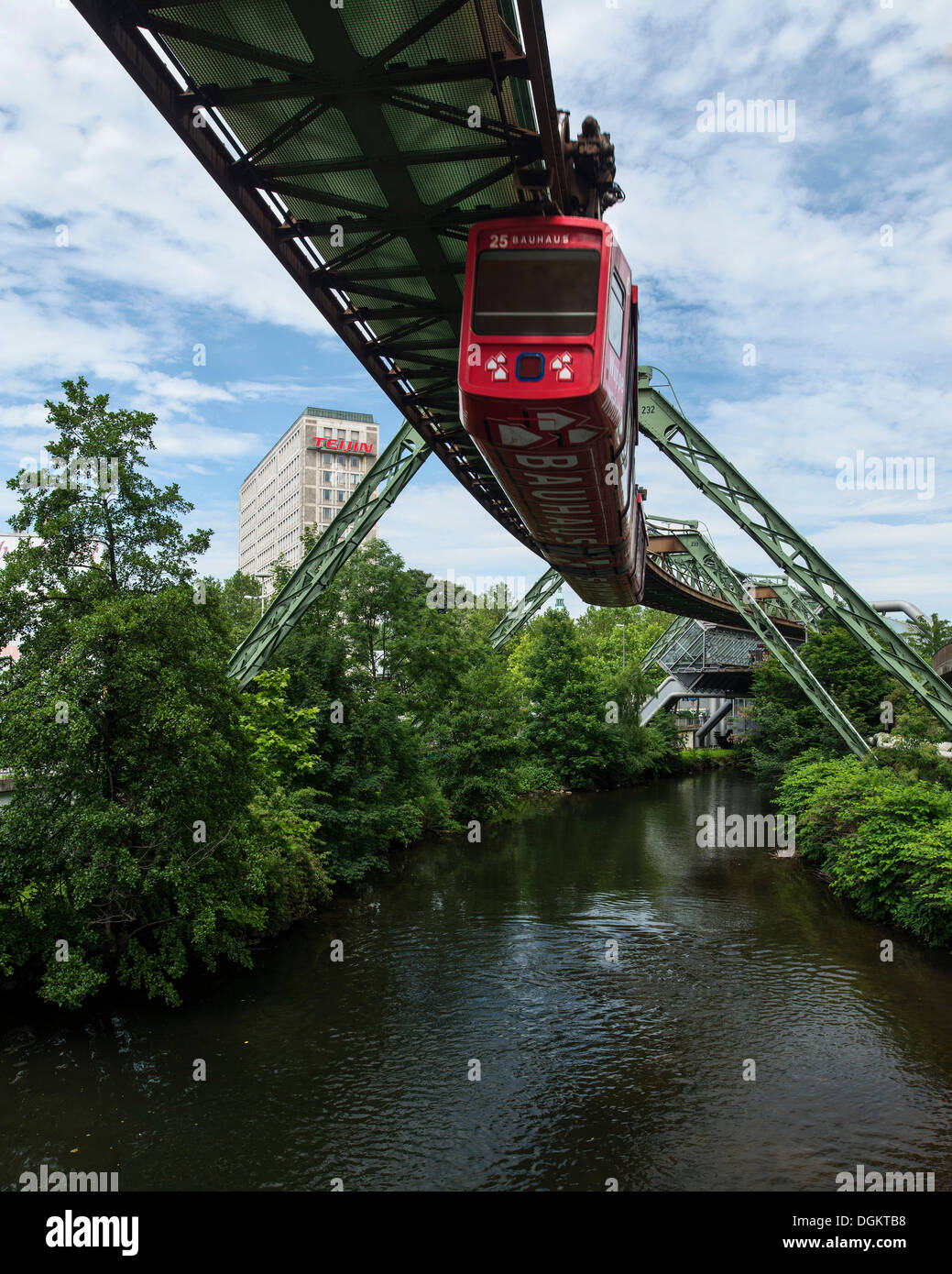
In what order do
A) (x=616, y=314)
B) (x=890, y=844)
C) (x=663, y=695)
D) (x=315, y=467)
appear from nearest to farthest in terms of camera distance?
(x=616, y=314)
(x=890, y=844)
(x=663, y=695)
(x=315, y=467)

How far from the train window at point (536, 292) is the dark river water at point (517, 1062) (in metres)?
9.67

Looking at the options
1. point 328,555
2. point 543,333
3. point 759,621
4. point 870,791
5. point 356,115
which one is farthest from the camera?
point 759,621

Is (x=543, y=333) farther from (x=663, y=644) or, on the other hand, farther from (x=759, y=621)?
(x=663, y=644)

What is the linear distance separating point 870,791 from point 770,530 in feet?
24.3

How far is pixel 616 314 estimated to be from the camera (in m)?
10.1

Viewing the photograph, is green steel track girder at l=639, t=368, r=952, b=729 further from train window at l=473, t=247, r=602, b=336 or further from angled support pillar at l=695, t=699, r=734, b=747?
angled support pillar at l=695, t=699, r=734, b=747

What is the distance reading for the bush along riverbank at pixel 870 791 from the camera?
18.2m

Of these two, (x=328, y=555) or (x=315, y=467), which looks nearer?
(x=328, y=555)

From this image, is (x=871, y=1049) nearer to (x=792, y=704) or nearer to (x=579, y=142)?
(x=579, y=142)

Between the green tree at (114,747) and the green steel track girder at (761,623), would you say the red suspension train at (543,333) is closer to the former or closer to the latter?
the green tree at (114,747)

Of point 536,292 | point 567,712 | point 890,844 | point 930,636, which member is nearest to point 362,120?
point 536,292
